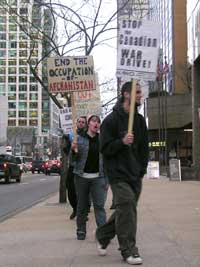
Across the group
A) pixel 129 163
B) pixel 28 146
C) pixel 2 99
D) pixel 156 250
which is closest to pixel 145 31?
pixel 129 163

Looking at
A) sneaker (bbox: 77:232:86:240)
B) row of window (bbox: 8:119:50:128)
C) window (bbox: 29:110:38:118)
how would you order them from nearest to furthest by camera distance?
sneaker (bbox: 77:232:86:240), window (bbox: 29:110:38:118), row of window (bbox: 8:119:50:128)

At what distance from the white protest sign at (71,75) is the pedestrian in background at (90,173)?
2.90 m

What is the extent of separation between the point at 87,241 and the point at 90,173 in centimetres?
107

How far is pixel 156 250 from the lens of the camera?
8289mm

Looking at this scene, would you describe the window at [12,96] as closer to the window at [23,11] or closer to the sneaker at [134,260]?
the window at [23,11]

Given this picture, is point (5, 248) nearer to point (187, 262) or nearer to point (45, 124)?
point (187, 262)

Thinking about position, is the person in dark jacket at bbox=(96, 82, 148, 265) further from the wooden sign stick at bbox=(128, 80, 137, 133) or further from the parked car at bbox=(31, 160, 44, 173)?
the parked car at bbox=(31, 160, 44, 173)

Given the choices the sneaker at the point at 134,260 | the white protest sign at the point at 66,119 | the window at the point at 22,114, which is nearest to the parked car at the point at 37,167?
the white protest sign at the point at 66,119

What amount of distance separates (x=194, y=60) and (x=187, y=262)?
33205mm

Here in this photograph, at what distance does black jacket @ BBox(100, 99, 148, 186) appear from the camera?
7.18 meters

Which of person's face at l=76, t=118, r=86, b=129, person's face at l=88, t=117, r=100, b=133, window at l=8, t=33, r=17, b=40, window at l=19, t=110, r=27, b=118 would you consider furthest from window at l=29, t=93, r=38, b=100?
person's face at l=88, t=117, r=100, b=133

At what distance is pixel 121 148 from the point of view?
23.3 feet

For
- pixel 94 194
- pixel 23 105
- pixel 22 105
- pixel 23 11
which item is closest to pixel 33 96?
pixel 23 105

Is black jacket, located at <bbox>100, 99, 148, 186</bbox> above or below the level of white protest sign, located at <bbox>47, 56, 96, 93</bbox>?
below
